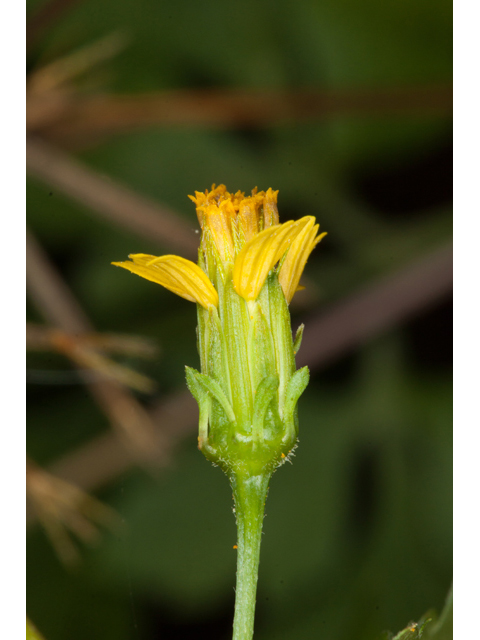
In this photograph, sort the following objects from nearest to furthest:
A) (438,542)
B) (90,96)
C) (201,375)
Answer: (201,375) < (438,542) < (90,96)

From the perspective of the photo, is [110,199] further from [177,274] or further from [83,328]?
[177,274]

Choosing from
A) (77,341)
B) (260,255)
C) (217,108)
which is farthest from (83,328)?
(260,255)

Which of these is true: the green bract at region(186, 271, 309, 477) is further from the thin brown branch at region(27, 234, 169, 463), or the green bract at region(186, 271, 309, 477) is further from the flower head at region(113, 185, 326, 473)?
the thin brown branch at region(27, 234, 169, 463)

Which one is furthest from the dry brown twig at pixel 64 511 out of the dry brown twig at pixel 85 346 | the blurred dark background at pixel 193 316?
the dry brown twig at pixel 85 346

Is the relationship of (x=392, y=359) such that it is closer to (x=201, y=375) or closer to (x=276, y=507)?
(x=276, y=507)

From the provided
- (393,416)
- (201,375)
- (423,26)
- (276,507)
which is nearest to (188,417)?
(276,507)

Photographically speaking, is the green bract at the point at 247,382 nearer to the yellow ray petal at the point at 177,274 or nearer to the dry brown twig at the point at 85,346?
the yellow ray petal at the point at 177,274

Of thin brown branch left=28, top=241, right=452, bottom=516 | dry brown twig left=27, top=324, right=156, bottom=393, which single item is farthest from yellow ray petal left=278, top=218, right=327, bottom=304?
thin brown branch left=28, top=241, right=452, bottom=516
